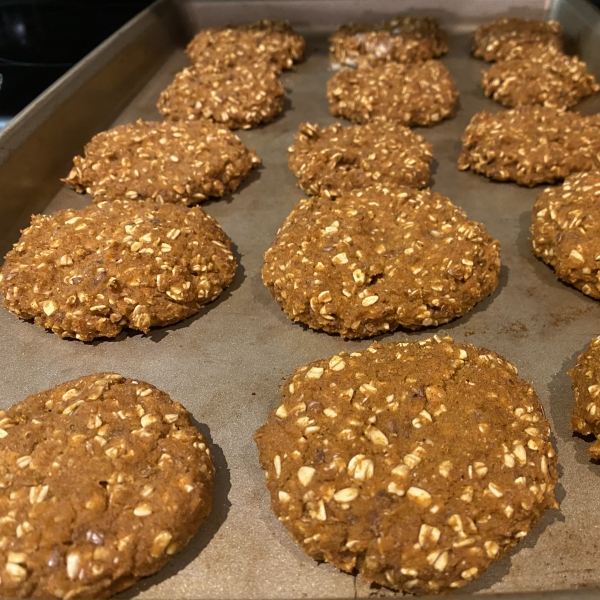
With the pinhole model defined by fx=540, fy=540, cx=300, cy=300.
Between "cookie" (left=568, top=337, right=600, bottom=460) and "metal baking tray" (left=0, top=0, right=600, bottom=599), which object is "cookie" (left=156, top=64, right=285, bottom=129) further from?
"cookie" (left=568, top=337, right=600, bottom=460)

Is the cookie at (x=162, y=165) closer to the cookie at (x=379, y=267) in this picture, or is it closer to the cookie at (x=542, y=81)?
the cookie at (x=379, y=267)

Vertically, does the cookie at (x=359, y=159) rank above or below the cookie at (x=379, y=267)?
above

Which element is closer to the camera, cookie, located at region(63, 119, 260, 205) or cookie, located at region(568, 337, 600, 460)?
cookie, located at region(568, 337, 600, 460)

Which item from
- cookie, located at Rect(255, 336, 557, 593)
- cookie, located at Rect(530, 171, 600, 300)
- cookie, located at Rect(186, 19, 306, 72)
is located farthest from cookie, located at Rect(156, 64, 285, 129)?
cookie, located at Rect(255, 336, 557, 593)

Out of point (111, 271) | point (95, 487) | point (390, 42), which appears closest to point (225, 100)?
point (390, 42)

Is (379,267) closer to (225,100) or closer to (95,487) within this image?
(95,487)

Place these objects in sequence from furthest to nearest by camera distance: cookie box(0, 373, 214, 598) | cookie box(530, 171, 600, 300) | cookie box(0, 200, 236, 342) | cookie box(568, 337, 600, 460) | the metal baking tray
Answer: cookie box(530, 171, 600, 300)
cookie box(0, 200, 236, 342)
cookie box(568, 337, 600, 460)
the metal baking tray
cookie box(0, 373, 214, 598)

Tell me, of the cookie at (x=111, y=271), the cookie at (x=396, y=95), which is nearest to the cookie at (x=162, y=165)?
the cookie at (x=111, y=271)
